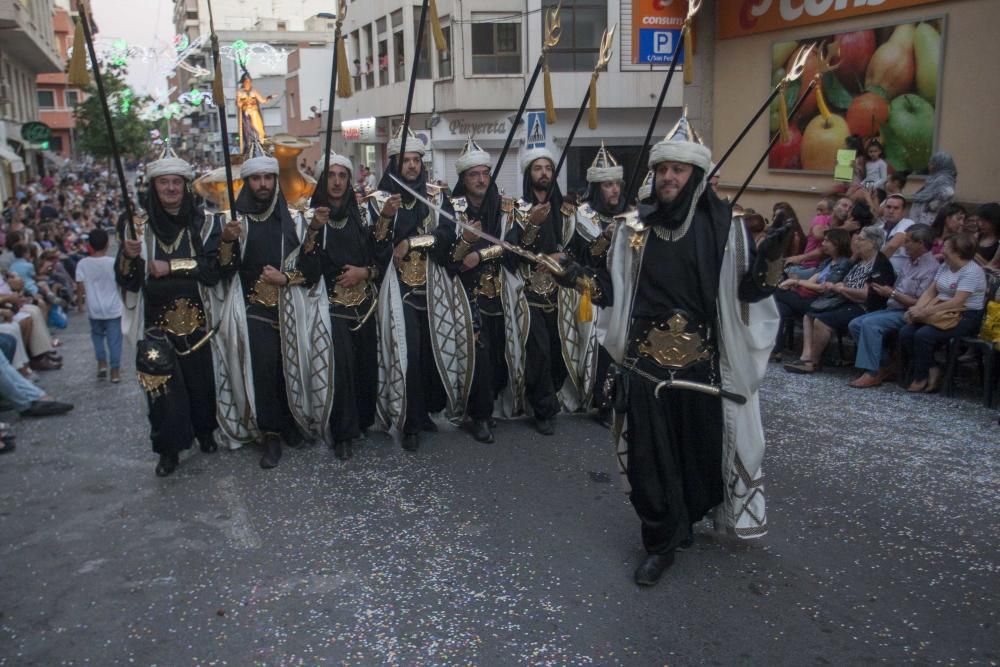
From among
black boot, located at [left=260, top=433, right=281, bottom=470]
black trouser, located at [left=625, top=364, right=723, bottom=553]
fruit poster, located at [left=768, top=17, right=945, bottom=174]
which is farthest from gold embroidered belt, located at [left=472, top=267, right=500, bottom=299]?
fruit poster, located at [left=768, top=17, right=945, bottom=174]

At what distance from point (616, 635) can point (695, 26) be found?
11268 mm

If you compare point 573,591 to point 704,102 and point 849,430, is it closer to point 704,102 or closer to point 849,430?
point 849,430

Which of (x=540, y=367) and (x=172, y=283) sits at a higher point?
(x=172, y=283)

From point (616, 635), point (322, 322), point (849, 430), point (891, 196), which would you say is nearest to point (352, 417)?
point (322, 322)

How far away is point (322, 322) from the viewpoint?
589cm

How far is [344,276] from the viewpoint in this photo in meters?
5.93

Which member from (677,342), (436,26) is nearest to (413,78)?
(436,26)

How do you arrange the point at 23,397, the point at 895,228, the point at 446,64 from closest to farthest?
the point at 23,397 < the point at 895,228 < the point at 446,64

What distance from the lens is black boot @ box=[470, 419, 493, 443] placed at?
6.21m

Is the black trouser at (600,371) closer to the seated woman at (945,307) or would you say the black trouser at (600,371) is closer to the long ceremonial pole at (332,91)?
the long ceremonial pole at (332,91)

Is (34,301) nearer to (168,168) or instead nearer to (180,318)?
(180,318)

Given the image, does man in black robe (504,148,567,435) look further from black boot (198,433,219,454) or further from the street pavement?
black boot (198,433,219,454)

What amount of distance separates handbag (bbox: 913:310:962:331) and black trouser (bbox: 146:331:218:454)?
210 inches

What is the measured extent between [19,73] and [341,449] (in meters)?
31.7
